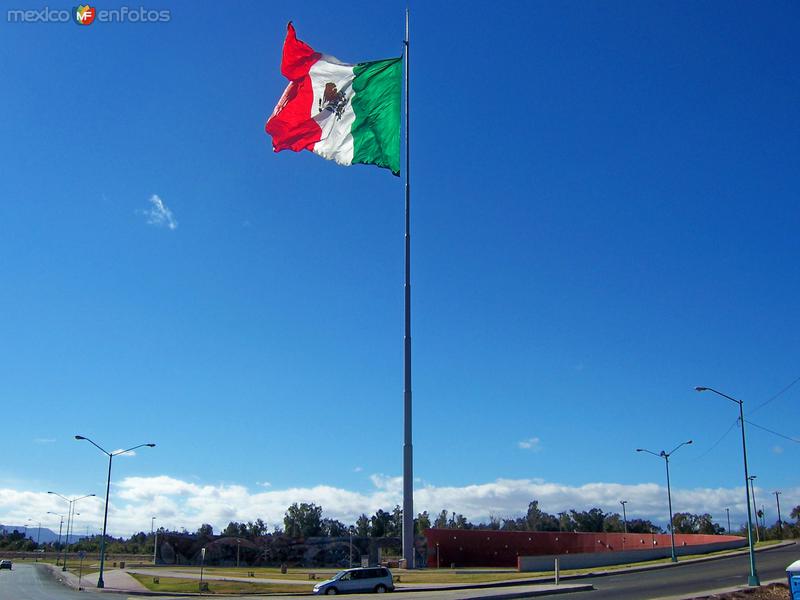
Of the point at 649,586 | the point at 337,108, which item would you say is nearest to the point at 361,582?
the point at 649,586

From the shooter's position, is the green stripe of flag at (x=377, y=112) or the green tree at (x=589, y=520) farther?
the green tree at (x=589, y=520)

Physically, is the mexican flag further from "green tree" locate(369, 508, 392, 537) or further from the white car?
"green tree" locate(369, 508, 392, 537)

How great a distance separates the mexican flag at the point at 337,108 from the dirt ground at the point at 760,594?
71.1ft

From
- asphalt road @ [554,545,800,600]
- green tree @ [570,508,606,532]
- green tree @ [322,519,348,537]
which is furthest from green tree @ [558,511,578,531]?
asphalt road @ [554,545,800,600]

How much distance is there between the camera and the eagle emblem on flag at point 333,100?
99.6 feet

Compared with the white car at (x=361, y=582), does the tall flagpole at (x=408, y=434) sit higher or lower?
higher

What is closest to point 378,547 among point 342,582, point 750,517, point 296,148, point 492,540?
point 492,540

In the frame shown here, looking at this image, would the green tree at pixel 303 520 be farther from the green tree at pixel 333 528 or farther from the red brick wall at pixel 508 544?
the red brick wall at pixel 508 544

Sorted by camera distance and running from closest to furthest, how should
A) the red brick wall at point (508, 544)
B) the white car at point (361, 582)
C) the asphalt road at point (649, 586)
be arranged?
the asphalt road at point (649, 586) → the white car at point (361, 582) → the red brick wall at point (508, 544)

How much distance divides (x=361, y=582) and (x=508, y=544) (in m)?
45.9

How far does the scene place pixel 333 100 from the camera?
30.4 metres

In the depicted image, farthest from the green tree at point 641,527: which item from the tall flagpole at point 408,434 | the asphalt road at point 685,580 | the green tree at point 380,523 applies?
the tall flagpole at point 408,434

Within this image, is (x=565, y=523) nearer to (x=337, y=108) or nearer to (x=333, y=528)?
(x=333, y=528)

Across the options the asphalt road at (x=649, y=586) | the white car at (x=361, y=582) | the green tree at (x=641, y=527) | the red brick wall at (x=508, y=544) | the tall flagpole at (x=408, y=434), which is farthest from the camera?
the green tree at (x=641, y=527)
